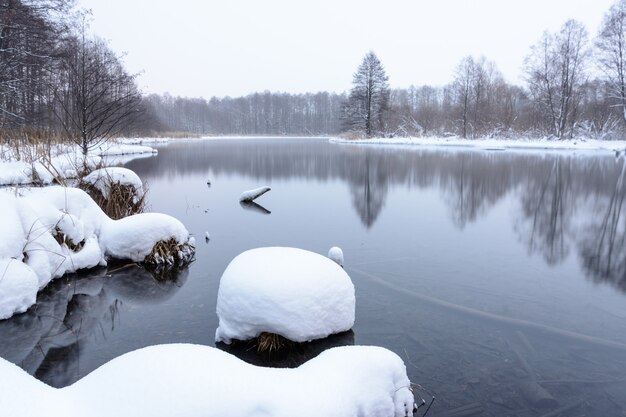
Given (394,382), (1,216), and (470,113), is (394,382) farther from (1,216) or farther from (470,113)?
(470,113)

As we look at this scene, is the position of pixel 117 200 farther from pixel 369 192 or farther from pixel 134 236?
pixel 369 192

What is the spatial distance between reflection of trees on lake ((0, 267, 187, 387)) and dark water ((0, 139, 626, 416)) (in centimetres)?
2

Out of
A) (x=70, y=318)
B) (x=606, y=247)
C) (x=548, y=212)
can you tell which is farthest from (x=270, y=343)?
(x=548, y=212)

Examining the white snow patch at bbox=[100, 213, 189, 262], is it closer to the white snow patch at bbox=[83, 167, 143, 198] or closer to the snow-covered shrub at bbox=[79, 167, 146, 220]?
the snow-covered shrub at bbox=[79, 167, 146, 220]

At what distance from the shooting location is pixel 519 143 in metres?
44.0

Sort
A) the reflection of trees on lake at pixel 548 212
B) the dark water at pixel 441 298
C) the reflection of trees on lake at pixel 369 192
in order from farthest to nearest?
the reflection of trees on lake at pixel 369 192 → the reflection of trees on lake at pixel 548 212 → the dark water at pixel 441 298

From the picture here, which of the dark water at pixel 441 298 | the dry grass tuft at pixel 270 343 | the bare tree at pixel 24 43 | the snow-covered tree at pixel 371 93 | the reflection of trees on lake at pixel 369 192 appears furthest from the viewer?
the snow-covered tree at pixel 371 93

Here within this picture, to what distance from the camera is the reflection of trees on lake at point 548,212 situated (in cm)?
948

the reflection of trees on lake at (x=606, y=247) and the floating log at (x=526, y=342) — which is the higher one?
the reflection of trees on lake at (x=606, y=247)

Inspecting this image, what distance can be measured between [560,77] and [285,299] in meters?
53.5

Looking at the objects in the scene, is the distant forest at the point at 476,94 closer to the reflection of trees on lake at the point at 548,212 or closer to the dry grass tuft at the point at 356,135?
the dry grass tuft at the point at 356,135

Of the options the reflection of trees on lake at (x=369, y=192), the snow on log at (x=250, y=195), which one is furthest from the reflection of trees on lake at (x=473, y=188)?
the snow on log at (x=250, y=195)

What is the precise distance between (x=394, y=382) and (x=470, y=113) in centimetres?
Answer: 5718

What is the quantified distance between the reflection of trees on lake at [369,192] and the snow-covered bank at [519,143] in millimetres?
24452
